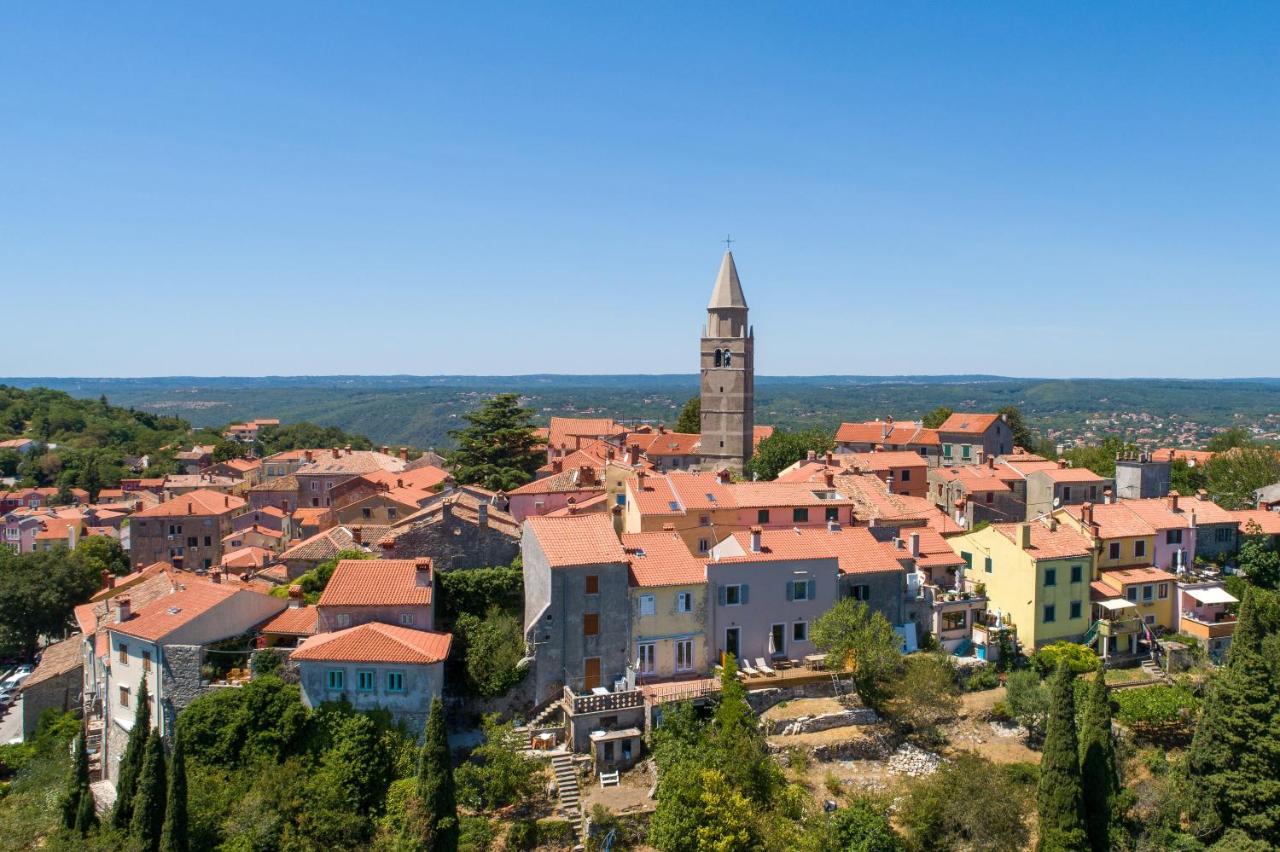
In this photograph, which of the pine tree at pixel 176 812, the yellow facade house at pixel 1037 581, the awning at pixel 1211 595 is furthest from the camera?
the awning at pixel 1211 595

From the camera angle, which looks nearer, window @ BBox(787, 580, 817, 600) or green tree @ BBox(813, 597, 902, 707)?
green tree @ BBox(813, 597, 902, 707)

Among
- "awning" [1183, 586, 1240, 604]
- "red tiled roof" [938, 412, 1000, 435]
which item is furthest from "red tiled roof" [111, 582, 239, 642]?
"red tiled roof" [938, 412, 1000, 435]

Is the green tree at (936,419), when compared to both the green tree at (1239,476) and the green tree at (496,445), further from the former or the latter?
the green tree at (496,445)

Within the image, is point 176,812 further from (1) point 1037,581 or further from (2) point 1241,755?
(2) point 1241,755

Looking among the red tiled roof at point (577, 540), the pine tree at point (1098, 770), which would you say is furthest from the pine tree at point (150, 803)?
the pine tree at point (1098, 770)

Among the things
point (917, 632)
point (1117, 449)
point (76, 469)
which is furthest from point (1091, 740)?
point (76, 469)

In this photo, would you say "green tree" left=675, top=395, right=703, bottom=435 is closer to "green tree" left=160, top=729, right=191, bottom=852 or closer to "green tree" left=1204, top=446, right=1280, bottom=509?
"green tree" left=1204, top=446, right=1280, bottom=509

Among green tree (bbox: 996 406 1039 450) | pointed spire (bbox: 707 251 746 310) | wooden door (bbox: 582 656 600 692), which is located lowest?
wooden door (bbox: 582 656 600 692)
